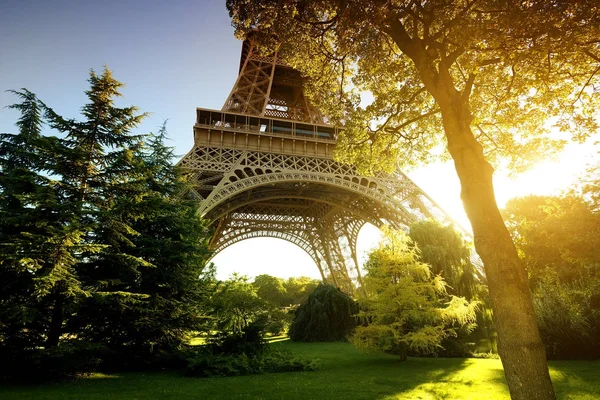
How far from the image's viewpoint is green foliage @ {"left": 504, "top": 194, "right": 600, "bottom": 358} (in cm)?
1275

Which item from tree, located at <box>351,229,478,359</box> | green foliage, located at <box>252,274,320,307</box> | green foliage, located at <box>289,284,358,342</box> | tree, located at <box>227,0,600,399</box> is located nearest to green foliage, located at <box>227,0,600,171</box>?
tree, located at <box>227,0,600,399</box>

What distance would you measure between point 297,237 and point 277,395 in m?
29.9

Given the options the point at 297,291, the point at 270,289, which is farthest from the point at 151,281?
the point at 297,291

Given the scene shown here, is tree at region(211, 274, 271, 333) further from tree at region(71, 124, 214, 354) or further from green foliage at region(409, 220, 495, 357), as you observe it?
green foliage at region(409, 220, 495, 357)

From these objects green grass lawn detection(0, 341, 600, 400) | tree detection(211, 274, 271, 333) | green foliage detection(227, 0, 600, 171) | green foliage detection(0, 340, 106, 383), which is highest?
green foliage detection(227, 0, 600, 171)

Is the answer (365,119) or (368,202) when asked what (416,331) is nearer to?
(365,119)

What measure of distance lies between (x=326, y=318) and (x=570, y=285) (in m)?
13.7

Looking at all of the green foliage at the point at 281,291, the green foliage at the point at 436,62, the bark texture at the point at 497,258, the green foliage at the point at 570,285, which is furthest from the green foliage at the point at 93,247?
the green foliage at the point at 281,291

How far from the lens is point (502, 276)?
4.34 meters

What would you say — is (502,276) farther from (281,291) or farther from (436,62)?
(281,291)

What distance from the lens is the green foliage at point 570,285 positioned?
12.8 metres

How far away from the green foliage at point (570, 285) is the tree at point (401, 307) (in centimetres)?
382

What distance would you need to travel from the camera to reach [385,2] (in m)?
6.33

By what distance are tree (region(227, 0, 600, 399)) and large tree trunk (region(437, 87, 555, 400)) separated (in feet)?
0.04
